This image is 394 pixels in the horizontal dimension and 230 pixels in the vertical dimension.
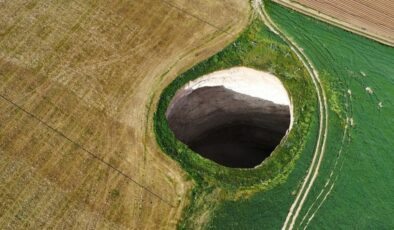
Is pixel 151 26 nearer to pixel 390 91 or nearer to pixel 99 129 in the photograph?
pixel 99 129

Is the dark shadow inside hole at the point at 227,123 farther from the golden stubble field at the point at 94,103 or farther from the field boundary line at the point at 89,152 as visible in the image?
the field boundary line at the point at 89,152

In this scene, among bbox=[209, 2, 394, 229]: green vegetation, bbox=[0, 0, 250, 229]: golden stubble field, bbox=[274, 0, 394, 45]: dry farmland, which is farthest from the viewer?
bbox=[274, 0, 394, 45]: dry farmland

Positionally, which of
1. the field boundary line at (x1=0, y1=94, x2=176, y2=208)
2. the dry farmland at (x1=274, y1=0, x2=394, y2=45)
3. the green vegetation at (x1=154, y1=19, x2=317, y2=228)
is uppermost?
the dry farmland at (x1=274, y1=0, x2=394, y2=45)

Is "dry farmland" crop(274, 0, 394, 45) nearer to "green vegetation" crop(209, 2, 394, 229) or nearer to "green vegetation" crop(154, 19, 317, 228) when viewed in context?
"green vegetation" crop(209, 2, 394, 229)

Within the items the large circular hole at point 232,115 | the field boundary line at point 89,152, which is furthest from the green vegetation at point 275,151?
the field boundary line at point 89,152

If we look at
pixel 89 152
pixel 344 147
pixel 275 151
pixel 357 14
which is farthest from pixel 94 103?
pixel 357 14

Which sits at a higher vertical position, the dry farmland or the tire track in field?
the dry farmland

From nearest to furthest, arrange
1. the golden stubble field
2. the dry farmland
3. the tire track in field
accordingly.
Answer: the golden stubble field < the tire track in field < the dry farmland

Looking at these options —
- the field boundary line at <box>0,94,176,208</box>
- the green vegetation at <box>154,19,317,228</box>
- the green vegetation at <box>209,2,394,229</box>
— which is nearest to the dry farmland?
the green vegetation at <box>209,2,394,229</box>
